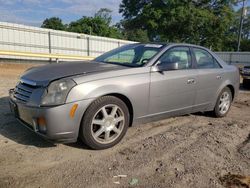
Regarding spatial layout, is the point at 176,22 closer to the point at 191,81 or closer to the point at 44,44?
the point at 44,44

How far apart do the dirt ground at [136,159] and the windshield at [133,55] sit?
1.20m

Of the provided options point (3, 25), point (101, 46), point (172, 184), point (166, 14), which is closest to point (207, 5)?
point (166, 14)

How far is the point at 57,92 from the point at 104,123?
812mm

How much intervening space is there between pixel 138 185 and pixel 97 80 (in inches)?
58.0

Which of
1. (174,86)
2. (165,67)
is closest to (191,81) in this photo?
(174,86)

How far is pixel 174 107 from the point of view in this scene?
4.68m

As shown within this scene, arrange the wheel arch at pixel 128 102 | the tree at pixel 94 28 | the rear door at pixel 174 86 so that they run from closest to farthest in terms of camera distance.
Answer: the wheel arch at pixel 128 102 → the rear door at pixel 174 86 → the tree at pixel 94 28

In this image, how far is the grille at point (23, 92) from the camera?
3.62 m

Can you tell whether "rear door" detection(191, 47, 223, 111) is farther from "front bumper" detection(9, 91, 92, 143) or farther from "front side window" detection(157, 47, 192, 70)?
"front bumper" detection(9, 91, 92, 143)

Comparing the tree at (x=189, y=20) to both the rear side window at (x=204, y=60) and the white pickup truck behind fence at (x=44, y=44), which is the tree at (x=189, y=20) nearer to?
the white pickup truck behind fence at (x=44, y=44)

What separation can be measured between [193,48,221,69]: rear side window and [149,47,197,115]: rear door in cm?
25

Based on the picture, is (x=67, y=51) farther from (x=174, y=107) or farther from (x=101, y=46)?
(x=174, y=107)

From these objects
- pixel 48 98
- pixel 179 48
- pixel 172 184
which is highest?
pixel 179 48

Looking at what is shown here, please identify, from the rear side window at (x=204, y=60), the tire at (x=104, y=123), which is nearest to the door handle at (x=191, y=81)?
the rear side window at (x=204, y=60)
